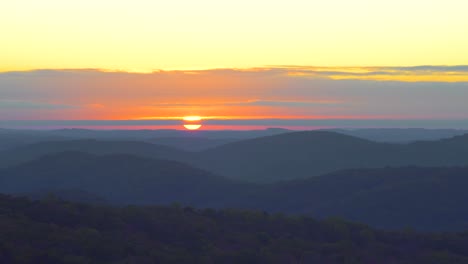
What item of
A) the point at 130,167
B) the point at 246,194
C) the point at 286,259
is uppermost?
the point at 130,167

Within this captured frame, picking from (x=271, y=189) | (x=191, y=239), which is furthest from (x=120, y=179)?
(x=191, y=239)

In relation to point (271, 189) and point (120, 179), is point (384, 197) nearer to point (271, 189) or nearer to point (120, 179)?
point (271, 189)

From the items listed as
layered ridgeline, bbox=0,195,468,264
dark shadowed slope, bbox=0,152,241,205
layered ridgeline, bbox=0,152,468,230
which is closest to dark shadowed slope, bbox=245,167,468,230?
layered ridgeline, bbox=0,152,468,230

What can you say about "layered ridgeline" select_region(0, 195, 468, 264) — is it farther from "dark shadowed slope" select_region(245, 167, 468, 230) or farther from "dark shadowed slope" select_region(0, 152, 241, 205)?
"dark shadowed slope" select_region(0, 152, 241, 205)

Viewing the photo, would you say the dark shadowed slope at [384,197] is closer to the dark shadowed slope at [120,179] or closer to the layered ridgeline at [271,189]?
the layered ridgeline at [271,189]

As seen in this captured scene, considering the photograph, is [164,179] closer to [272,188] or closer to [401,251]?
[272,188]

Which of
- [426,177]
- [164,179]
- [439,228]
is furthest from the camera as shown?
[164,179]

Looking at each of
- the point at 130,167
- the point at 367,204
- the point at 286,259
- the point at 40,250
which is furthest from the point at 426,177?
the point at 40,250

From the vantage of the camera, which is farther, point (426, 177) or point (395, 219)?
point (426, 177)

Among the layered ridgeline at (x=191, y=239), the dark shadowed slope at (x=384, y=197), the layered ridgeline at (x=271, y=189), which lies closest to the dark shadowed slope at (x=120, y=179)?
the layered ridgeline at (x=271, y=189)
